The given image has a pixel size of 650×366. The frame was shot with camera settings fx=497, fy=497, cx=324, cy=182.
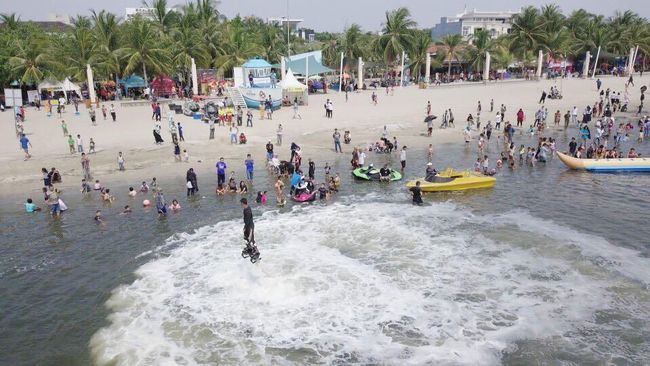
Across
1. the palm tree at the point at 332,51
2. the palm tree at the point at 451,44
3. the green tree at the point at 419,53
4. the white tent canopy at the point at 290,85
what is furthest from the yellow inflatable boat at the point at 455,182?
the palm tree at the point at 451,44

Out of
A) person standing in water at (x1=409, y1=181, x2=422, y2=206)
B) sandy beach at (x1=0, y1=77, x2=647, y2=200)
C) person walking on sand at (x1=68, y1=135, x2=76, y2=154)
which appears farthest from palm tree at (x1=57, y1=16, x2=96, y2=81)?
person standing in water at (x1=409, y1=181, x2=422, y2=206)

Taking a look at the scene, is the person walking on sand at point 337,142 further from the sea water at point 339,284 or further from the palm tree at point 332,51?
the palm tree at point 332,51

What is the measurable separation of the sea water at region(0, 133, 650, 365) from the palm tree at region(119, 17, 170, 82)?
2993cm

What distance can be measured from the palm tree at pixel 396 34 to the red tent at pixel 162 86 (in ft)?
85.8

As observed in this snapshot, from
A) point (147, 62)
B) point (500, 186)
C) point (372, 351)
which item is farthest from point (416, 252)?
point (147, 62)

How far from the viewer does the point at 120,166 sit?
27.1m

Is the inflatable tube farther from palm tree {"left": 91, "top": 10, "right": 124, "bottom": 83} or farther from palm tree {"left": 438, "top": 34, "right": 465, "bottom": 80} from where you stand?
palm tree {"left": 438, "top": 34, "right": 465, "bottom": 80}

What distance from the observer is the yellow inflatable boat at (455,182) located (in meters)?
23.2

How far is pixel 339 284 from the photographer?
47.4 feet

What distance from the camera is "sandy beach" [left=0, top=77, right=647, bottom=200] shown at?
2702 centimetres

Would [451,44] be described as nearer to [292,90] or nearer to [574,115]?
[574,115]

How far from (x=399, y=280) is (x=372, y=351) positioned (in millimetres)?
3625

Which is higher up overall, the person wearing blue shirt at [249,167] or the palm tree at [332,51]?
the palm tree at [332,51]

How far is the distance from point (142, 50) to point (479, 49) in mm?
48038
